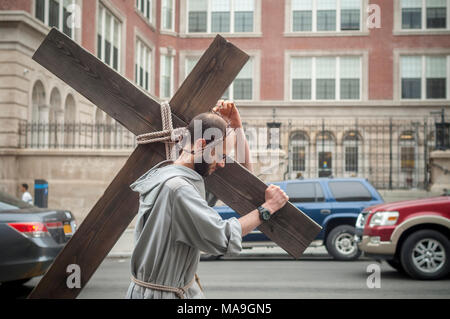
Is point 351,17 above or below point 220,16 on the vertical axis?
below

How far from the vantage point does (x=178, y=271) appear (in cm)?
232

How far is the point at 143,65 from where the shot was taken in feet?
102

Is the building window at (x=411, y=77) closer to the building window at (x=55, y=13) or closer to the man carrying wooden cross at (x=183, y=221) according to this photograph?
the building window at (x=55, y=13)

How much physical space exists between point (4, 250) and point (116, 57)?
21.0m

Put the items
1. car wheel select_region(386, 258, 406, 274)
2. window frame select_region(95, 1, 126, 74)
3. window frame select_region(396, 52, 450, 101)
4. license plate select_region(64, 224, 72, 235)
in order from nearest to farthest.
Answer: license plate select_region(64, 224, 72, 235)
car wheel select_region(386, 258, 406, 274)
window frame select_region(95, 1, 126, 74)
window frame select_region(396, 52, 450, 101)

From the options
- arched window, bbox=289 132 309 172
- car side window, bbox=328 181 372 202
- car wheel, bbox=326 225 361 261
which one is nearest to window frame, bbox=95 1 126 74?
arched window, bbox=289 132 309 172

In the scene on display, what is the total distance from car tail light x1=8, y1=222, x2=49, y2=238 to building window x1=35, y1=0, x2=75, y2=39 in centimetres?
1377

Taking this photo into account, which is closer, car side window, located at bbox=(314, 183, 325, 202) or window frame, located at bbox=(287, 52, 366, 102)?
car side window, located at bbox=(314, 183, 325, 202)

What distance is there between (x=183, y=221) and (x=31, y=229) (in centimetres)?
Result: 614

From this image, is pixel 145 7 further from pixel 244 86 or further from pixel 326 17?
pixel 326 17

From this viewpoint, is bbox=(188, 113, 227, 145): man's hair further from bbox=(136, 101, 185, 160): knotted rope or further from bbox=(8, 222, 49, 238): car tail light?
bbox=(8, 222, 49, 238): car tail light

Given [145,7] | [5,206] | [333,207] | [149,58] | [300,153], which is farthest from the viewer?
[149,58]

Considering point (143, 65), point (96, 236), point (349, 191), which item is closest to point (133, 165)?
point (96, 236)

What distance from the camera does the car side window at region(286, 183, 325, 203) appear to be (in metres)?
13.3
